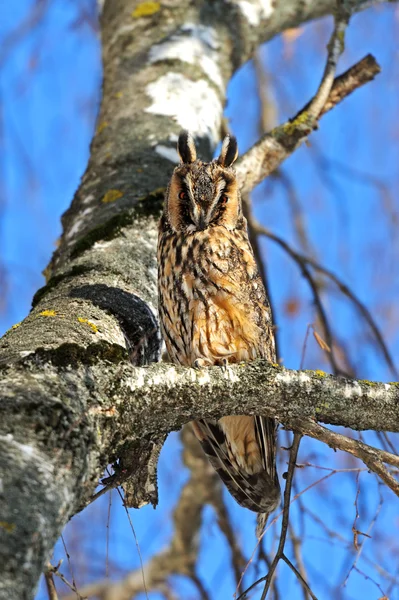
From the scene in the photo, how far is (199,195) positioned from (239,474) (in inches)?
45.4

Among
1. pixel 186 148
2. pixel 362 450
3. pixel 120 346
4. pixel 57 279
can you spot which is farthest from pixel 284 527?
pixel 186 148

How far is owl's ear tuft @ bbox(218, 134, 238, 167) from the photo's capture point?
3.15m

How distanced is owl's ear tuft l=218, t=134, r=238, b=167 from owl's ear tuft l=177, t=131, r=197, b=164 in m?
0.15

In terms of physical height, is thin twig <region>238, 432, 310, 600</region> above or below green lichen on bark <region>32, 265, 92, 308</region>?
below

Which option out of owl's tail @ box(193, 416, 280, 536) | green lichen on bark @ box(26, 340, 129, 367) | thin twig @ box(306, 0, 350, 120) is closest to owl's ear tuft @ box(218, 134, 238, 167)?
thin twig @ box(306, 0, 350, 120)

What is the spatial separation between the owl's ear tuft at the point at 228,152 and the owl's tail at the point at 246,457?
3.80 feet

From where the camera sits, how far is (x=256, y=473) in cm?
278

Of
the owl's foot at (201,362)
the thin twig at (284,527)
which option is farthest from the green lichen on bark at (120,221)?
the thin twig at (284,527)

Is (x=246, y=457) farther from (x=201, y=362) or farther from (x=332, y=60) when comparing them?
(x=332, y=60)

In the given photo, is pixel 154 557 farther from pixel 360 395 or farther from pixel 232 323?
pixel 360 395

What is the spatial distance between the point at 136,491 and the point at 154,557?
2613 mm

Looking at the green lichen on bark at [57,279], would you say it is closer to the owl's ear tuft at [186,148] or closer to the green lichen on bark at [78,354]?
the green lichen on bark at [78,354]

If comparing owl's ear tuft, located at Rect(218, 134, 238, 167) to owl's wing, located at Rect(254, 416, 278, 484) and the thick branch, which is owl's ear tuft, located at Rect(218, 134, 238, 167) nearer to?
the thick branch

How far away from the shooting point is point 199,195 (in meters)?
2.89
